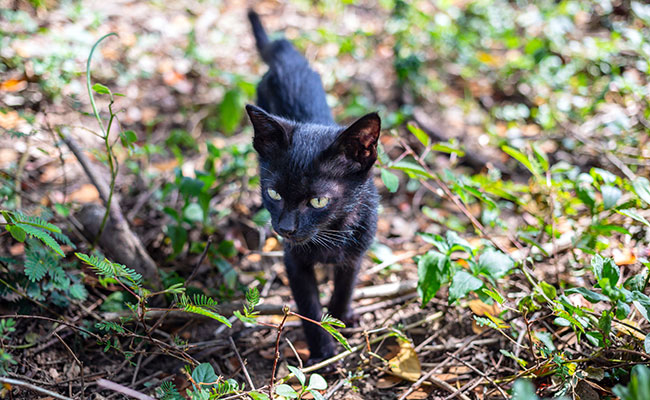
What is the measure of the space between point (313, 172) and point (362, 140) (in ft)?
1.01

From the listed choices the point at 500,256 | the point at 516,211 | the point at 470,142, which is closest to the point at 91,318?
the point at 500,256

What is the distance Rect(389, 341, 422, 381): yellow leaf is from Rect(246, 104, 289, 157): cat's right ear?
1384 millimetres

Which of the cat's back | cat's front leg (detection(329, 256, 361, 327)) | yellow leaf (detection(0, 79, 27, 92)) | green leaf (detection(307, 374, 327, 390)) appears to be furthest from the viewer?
yellow leaf (detection(0, 79, 27, 92))

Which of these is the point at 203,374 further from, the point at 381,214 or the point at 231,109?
the point at 231,109

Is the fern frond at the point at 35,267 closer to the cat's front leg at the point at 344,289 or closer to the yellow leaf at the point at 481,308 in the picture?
the cat's front leg at the point at 344,289

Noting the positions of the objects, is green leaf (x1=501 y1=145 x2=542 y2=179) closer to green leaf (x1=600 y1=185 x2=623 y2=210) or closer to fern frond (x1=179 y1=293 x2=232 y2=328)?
green leaf (x1=600 y1=185 x2=623 y2=210)

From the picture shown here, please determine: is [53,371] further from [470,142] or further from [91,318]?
[470,142]

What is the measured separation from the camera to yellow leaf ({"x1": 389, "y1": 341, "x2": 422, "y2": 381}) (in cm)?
267

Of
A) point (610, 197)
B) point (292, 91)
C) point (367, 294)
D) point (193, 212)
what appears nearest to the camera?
point (610, 197)

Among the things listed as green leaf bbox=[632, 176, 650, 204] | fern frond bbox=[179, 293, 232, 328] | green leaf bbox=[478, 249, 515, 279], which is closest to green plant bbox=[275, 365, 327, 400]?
fern frond bbox=[179, 293, 232, 328]

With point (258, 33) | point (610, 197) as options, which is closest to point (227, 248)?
point (258, 33)

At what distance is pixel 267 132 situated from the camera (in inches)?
103

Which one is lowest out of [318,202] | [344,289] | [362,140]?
[344,289]

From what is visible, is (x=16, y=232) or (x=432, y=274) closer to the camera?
(x=16, y=232)
